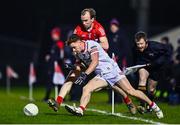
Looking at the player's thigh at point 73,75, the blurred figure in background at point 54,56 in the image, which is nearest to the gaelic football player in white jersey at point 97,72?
the player's thigh at point 73,75

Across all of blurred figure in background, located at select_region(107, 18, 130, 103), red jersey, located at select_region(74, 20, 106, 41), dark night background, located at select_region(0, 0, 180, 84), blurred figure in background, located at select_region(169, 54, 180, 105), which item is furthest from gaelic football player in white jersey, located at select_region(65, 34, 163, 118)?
dark night background, located at select_region(0, 0, 180, 84)

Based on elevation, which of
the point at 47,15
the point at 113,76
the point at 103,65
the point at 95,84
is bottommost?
the point at 95,84

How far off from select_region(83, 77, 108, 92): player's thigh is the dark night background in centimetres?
2533

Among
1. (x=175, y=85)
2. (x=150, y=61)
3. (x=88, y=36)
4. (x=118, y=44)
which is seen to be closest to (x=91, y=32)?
(x=88, y=36)

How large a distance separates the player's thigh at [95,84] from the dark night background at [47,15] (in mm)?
25326

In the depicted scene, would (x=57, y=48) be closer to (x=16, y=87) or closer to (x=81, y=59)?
(x=81, y=59)

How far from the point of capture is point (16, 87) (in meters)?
36.2

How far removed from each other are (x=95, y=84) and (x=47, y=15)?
2774 cm

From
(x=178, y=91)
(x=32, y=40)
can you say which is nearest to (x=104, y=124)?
(x=178, y=91)

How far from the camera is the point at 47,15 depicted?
44.7m

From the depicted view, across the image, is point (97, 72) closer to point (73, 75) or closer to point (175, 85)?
point (73, 75)

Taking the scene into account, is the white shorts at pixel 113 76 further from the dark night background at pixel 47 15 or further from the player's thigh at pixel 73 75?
the dark night background at pixel 47 15

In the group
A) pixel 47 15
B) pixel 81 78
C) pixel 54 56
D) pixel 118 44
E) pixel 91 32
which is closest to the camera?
pixel 81 78

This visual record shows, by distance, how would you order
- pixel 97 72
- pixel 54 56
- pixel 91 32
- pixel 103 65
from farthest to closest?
pixel 54 56 → pixel 91 32 → pixel 97 72 → pixel 103 65
